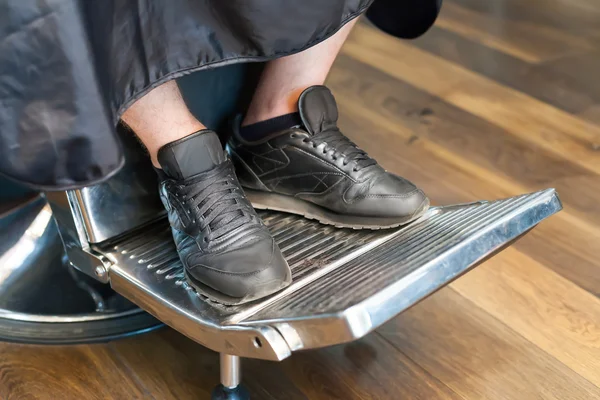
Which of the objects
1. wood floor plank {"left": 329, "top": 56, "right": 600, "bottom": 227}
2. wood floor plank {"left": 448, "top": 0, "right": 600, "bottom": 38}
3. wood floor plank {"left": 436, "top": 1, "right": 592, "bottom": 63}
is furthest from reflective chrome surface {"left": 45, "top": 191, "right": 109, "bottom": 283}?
wood floor plank {"left": 448, "top": 0, "right": 600, "bottom": 38}

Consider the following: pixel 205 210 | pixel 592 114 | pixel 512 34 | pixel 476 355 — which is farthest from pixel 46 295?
pixel 512 34

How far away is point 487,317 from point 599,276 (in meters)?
0.22

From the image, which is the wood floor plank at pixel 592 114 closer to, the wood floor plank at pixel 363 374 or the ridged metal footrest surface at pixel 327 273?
the ridged metal footrest surface at pixel 327 273

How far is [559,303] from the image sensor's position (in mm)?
1069

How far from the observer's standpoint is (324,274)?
847mm

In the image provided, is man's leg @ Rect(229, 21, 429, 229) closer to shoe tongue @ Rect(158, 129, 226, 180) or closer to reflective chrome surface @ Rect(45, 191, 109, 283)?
shoe tongue @ Rect(158, 129, 226, 180)

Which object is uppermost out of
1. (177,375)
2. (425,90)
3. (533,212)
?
(533,212)

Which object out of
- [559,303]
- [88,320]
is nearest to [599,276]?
[559,303]

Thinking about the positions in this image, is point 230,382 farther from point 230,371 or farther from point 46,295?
point 46,295

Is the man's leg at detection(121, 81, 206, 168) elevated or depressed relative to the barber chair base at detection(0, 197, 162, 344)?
elevated

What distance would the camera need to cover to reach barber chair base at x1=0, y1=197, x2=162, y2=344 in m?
1.00

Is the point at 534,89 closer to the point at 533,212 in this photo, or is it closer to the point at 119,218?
the point at 533,212

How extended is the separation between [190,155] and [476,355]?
497mm

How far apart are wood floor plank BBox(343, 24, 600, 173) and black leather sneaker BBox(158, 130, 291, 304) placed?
0.85m
